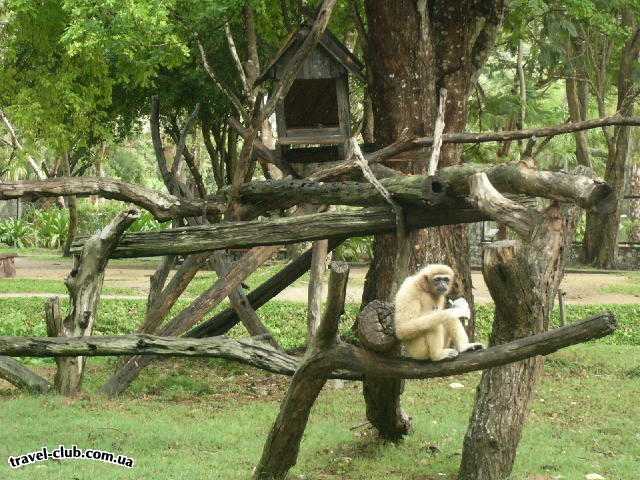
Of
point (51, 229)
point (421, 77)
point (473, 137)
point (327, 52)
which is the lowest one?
point (51, 229)

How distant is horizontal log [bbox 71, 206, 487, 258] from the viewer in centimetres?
847

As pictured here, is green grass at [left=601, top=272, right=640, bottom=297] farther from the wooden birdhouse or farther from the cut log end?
the cut log end

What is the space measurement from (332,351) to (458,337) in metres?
0.92

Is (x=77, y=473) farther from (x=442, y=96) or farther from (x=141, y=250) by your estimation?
(x=442, y=96)

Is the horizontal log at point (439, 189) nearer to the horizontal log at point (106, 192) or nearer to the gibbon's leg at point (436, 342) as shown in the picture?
the horizontal log at point (106, 192)

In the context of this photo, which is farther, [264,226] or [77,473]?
[264,226]

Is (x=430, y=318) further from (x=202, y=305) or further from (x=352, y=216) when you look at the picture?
(x=202, y=305)

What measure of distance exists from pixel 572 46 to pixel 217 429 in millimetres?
18666

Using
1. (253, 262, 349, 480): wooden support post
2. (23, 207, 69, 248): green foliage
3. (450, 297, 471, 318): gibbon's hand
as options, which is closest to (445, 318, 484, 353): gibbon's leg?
(450, 297, 471, 318): gibbon's hand

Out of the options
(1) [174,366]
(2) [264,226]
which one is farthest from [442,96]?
(1) [174,366]

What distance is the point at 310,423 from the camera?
1006 cm

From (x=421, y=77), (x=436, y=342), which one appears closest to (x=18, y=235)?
(x=421, y=77)

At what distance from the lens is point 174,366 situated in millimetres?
13188

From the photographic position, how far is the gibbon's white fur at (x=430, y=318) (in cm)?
630
